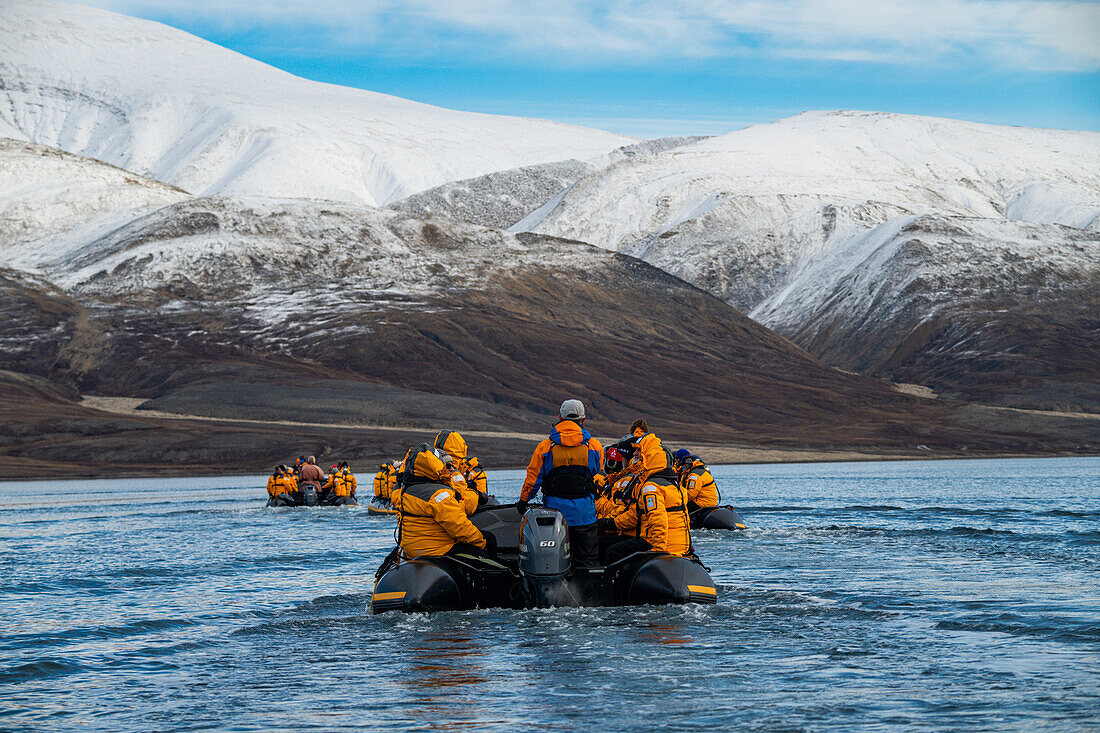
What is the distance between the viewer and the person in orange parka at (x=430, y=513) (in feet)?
60.0

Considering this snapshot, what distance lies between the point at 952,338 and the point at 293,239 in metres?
99.9

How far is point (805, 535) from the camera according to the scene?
34812 millimetres

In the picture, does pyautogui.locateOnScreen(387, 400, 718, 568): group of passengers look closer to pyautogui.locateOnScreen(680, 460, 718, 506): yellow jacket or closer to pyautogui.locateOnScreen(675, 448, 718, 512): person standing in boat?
pyautogui.locateOnScreen(675, 448, 718, 512): person standing in boat

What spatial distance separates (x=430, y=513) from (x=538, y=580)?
183 cm

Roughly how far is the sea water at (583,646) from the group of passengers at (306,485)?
2061 cm

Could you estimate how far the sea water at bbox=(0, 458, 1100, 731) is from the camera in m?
12.8

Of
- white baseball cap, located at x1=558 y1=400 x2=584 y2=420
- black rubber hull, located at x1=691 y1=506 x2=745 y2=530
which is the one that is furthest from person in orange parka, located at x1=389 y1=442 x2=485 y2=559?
black rubber hull, located at x1=691 y1=506 x2=745 y2=530

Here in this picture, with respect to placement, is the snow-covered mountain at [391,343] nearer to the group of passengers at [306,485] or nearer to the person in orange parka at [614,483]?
the group of passengers at [306,485]

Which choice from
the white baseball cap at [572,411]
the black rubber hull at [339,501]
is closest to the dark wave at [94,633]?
the white baseball cap at [572,411]

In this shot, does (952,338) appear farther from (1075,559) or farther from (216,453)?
(1075,559)

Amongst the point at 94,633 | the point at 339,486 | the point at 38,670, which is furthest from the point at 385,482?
the point at 38,670

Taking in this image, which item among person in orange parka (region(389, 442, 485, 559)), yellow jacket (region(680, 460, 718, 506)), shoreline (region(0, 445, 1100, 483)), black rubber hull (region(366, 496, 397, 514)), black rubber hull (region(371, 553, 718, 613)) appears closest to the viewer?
black rubber hull (region(371, 553, 718, 613))

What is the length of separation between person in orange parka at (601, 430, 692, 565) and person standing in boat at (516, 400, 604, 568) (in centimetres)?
50

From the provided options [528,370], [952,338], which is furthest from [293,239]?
[952,338]
